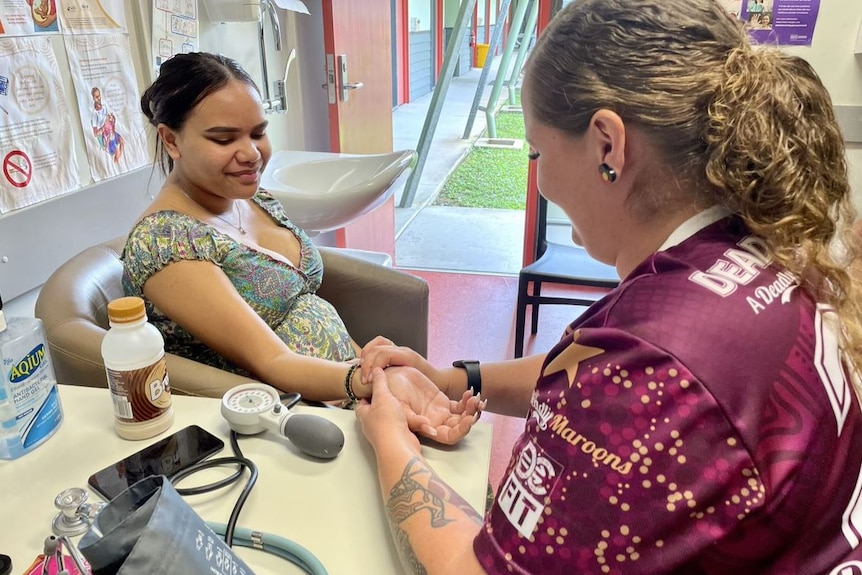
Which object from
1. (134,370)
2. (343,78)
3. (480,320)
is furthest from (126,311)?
(480,320)

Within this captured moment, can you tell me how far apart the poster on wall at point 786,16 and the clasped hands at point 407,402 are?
2.18 meters

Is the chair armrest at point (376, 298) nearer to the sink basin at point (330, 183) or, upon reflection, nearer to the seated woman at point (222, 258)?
the seated woman at point (222, 258)

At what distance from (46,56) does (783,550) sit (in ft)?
5.09

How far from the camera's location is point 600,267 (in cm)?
248

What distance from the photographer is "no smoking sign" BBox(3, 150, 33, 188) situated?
127cm

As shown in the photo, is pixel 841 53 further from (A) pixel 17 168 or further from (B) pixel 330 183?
(A) pixel 17 168

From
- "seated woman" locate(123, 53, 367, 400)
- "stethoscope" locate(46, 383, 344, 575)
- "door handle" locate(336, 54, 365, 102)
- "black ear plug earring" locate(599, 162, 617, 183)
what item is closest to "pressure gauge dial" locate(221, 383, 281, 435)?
"stethoscope" locate(46, 383, 344, 575)

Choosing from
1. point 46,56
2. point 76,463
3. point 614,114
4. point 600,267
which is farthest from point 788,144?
point 600,267

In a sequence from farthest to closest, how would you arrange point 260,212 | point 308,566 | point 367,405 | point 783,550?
point 260,212, point 367,405, point 308,566, point 783,550

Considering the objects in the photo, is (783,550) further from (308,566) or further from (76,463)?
(76,463)

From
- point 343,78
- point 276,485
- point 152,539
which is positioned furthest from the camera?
point 343,78

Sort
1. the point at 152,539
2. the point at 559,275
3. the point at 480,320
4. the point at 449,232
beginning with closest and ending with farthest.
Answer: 1. the point at 152,539
2. the point at 559,275
3. the point at 480,320
4. the point at 449,232

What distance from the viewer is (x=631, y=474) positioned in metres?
0.53

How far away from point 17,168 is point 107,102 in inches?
13.1
